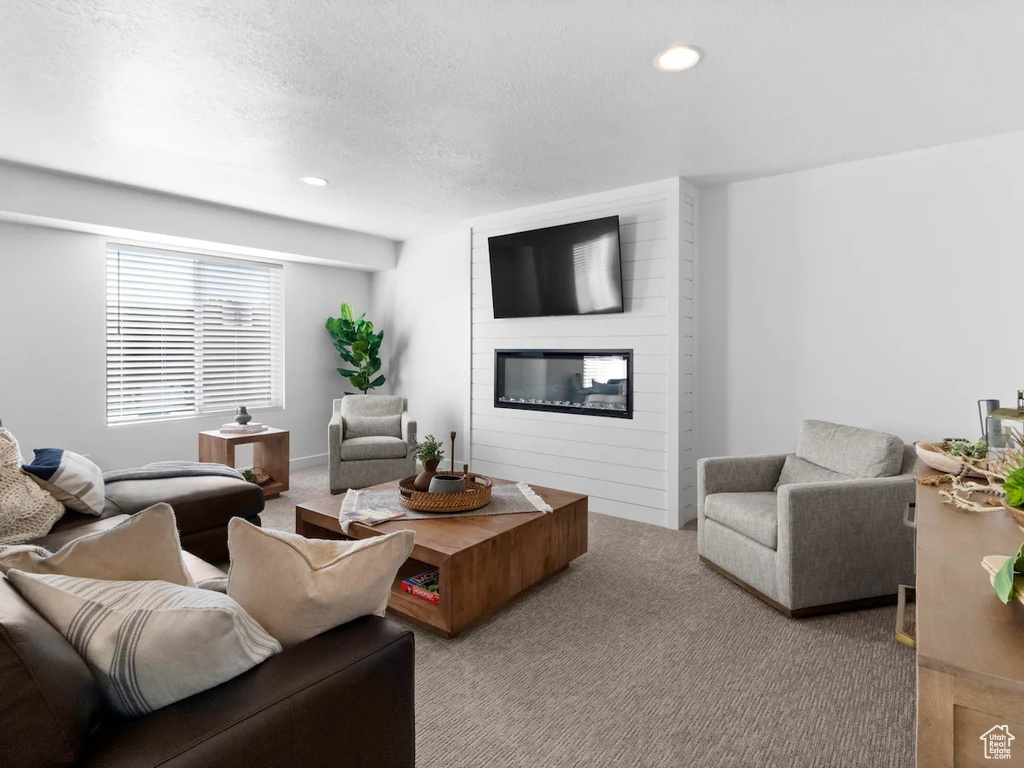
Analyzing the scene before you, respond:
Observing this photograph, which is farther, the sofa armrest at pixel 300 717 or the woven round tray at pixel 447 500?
the woven round tray at pixel 447 500

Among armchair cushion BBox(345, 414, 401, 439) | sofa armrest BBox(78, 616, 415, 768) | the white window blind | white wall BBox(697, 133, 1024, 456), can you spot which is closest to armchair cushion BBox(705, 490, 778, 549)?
white wall BBox(697, 133, 1024, 456)

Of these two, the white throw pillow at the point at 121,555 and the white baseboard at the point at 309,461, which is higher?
the white throw pillow at the point at 121,555

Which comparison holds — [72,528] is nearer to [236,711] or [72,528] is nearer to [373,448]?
[236,711]

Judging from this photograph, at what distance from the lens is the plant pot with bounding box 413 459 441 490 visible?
2.97m

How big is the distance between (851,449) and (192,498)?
11.3 ft

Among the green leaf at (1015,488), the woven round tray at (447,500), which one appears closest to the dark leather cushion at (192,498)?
the woven round tray at (447,500)

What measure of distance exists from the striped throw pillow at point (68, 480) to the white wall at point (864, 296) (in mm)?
3675

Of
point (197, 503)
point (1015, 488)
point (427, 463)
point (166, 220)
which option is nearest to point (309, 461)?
point (166, 220)

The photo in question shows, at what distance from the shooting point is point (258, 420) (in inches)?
218

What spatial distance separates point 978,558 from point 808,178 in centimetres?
334

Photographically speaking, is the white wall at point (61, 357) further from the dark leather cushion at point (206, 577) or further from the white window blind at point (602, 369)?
the white window blind at point (602, 369)

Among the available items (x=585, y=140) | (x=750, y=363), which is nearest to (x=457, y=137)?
(x=585, y=140)

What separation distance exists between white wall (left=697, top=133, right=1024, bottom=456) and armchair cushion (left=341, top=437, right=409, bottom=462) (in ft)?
7.94

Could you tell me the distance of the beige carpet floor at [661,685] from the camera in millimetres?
1709
